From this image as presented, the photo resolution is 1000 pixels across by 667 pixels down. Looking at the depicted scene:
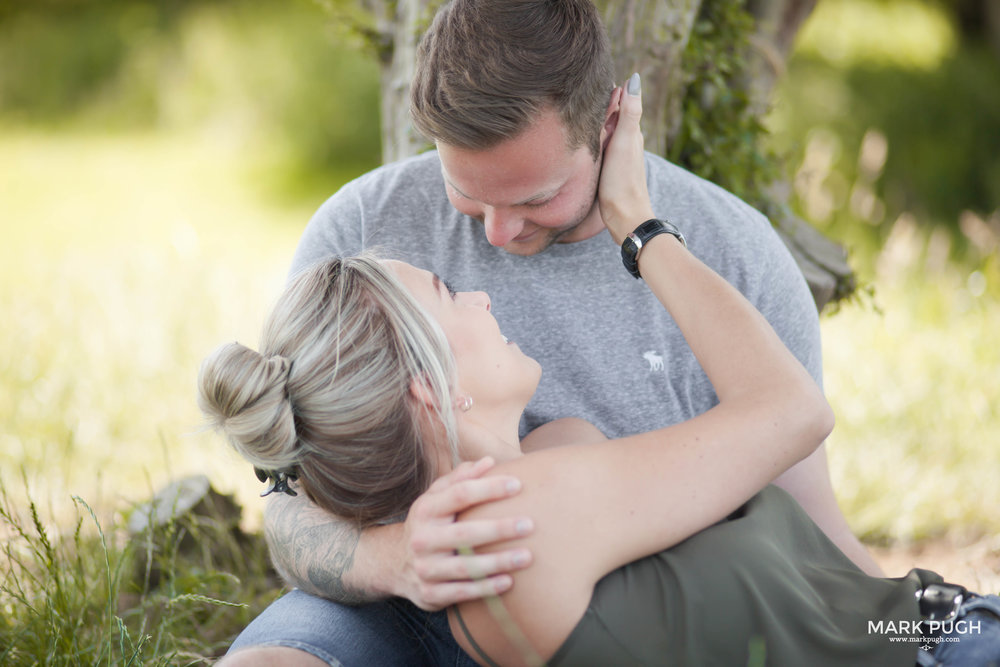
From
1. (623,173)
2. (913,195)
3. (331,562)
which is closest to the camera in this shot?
(331,562)

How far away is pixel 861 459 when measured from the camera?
3748mm

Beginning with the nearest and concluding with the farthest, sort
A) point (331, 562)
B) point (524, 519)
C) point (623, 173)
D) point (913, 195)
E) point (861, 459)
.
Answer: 1. point (524, 519)
2. point (331, 562)
3. point (623, 173)
4. point (861, 459)
5. point (913, 195)

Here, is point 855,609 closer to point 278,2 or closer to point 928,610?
point 928,610

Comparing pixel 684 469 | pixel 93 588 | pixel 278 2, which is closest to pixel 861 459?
pixel 684 469

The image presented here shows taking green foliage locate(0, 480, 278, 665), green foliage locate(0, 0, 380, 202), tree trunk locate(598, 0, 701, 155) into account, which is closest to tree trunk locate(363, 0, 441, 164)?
tree trunk locate(598, 0, 701, 155)

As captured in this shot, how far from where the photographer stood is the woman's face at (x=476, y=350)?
1.81 meters

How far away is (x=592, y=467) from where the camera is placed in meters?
1.59

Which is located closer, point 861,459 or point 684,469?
point 684,469

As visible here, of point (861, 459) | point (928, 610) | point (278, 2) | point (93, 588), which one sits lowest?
point (861, 459)

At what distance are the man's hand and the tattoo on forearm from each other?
0.91 ft

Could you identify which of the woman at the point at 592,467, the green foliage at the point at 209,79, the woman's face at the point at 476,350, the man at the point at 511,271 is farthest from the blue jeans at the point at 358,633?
the green foliage at the point at 209,79

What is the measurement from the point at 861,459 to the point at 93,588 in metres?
2.97

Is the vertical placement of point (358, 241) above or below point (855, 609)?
above

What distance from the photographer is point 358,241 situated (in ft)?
7.93
